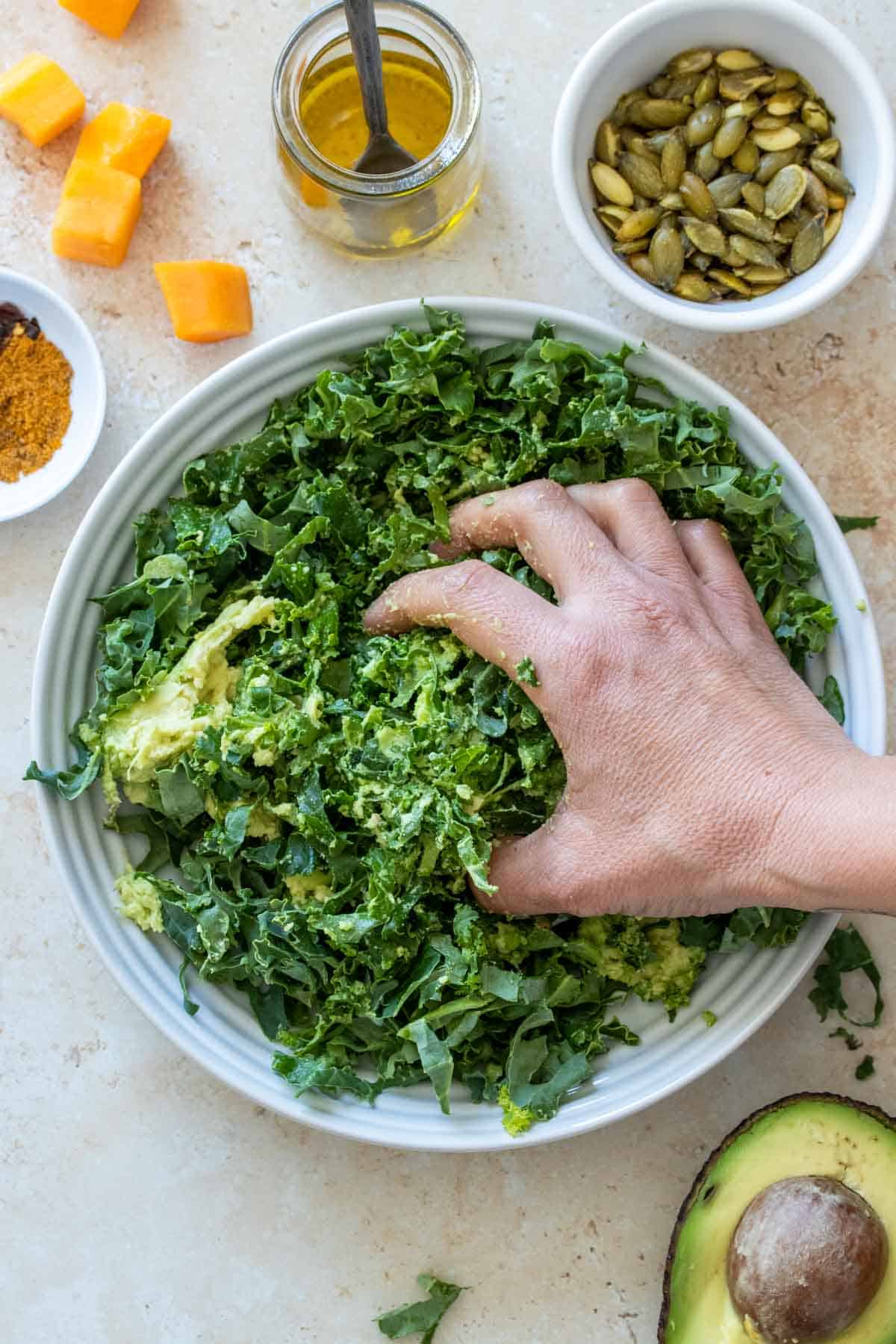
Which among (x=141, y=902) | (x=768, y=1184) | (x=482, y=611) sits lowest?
(x=768, y=1184)

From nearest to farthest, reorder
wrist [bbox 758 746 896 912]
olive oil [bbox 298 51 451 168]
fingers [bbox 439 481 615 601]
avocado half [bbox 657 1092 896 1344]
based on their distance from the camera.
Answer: wrist [bbox 758 746 896 912]
fingers [bbox 439 481 615 601]
avocado half [bbox 657 1092 896 1344]
olive oil [bbox 298 51 451 168]

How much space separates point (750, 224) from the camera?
1.65 meters

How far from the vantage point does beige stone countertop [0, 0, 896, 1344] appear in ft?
5.86

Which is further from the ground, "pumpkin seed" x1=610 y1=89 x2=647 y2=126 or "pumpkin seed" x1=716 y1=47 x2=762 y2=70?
"pumpkin seed" x1=716 y1=47 x2=762 y2=70

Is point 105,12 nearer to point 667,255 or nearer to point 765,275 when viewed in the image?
point 667,255

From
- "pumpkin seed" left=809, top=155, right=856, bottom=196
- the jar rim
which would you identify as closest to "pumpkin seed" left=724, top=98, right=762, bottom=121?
"pumpkin seed" left=809, top=155, right=856, bottom=196

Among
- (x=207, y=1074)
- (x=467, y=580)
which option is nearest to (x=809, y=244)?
(x=467, y=580)

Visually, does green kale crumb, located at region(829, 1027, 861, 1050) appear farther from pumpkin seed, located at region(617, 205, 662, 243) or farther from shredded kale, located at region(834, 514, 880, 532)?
pumpkin seed, located at region(617, 205, 662, 243)

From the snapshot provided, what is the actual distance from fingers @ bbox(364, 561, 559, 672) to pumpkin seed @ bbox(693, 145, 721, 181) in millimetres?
633

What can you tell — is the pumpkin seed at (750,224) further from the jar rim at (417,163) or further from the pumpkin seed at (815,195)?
the jar rim at (417,163)

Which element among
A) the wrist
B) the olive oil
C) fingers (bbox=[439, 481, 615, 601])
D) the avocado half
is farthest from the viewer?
the olive oil

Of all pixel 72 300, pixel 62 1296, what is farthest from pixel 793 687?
pixel 62 1296

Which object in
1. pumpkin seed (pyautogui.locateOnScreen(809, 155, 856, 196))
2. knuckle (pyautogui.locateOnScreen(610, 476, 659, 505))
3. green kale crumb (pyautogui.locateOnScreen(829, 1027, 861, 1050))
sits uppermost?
pumpkin seed (pyautogui.locateOnScreen(809, 155, 856, 196))

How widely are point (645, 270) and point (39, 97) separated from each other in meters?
0.88
